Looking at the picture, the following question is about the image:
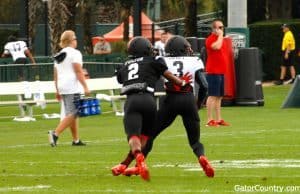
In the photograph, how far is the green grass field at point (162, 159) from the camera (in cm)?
1252

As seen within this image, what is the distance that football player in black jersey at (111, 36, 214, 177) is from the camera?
13.7 meters

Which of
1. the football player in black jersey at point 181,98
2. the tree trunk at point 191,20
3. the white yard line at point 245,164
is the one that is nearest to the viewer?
the football player in black jersey at point 181,98

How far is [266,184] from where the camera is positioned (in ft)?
40.7

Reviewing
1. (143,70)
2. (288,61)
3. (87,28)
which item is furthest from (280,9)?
(143,70)

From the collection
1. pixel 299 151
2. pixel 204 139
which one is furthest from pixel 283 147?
pixel 204 139

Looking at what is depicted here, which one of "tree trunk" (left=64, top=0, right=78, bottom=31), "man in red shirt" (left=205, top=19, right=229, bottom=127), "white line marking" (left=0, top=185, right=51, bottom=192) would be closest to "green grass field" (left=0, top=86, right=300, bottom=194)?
"white line marking" (left=0, top=185, right=51, bottom=192)

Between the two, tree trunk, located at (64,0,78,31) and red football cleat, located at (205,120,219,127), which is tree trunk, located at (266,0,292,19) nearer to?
tree trunk, located at (64,0,78,31)

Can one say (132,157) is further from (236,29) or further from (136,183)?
(236,29)

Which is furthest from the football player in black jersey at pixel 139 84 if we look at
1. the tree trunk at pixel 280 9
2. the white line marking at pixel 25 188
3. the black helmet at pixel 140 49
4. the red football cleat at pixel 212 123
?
the tree trunk at pixel 280 9

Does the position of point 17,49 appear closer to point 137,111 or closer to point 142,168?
point 137,111

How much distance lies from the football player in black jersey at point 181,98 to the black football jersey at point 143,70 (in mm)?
373

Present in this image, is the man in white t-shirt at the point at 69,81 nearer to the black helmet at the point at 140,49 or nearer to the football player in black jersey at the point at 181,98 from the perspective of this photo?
the football player in black jersey at the point at 181,98

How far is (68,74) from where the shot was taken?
60.8ft

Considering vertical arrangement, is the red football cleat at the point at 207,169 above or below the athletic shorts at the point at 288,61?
above
